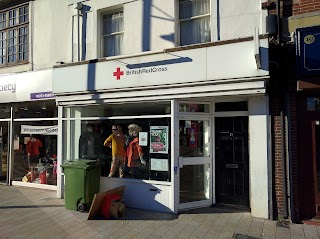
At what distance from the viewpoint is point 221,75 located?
6.49 metres

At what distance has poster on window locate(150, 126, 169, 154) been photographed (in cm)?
734

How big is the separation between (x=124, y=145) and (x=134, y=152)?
14.2 inches

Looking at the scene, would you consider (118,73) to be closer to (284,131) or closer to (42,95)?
(42,95)

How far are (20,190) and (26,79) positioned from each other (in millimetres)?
3478

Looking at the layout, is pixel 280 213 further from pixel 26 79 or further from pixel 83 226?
pixel 26 79

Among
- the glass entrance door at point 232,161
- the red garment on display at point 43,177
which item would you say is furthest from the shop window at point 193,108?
the red garment on display at point 43,177

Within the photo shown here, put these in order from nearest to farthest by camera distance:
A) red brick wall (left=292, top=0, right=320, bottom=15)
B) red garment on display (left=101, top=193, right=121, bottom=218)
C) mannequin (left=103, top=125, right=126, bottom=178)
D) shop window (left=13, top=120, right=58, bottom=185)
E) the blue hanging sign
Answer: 1. the blue hanging sign
2. red brick wall (left=292, top=0, right=320, bottom=15)
3. red garment on display (left=101, top=193, right=121, bottom=218)
4. mannequin (left=103, top=125, right=126, bottom=178)
5. shop window (left=13, top=120, right=58, bottom=185)

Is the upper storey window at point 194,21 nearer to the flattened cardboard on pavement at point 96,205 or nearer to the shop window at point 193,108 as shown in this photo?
the shop window at point 193,108

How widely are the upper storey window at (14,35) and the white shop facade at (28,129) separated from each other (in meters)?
0.91

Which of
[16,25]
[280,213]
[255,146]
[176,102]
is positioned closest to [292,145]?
[255,146]

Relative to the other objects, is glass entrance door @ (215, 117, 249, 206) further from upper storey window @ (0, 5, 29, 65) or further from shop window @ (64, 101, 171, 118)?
upper storey window @ (0, 5, 29, 65)

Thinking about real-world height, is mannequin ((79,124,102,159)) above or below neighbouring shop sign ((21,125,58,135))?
below

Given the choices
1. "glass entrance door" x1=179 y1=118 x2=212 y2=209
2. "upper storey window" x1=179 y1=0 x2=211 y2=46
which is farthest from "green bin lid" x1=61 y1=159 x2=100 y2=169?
"upper storey window" x1=179 y1=0 x2=211 y2=46

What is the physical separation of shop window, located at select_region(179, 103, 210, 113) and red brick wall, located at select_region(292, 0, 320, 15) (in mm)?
2793
